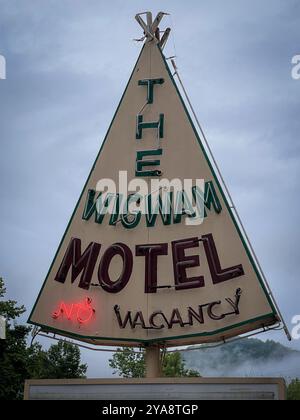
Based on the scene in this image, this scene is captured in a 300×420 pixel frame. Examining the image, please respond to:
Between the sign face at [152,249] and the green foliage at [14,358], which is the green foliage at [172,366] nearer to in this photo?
the green foliage at [14,358]

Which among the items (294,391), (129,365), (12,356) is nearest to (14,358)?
(12,356)

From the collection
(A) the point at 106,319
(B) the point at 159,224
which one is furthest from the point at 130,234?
(A) the point at 106,319

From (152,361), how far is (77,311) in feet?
9.69

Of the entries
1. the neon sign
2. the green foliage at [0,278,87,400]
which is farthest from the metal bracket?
the green foliage at [0,278,87,400]

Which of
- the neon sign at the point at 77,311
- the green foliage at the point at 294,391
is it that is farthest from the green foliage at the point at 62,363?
the neon sign at the point at 77,311

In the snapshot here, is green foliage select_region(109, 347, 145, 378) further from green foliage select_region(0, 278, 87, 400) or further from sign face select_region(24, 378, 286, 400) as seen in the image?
sign face select_region(24, 378, 286, 400)

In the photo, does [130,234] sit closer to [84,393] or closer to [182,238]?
[182,238]

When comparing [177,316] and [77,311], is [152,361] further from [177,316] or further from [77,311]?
[77,311]

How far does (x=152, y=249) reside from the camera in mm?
19812

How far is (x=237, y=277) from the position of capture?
18469 mm

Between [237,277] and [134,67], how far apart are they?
29.7 feet

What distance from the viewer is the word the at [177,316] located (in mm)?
18188

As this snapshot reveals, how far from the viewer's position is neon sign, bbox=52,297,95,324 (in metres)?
19.7

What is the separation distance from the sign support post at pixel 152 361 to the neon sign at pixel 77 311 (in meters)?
2.20
